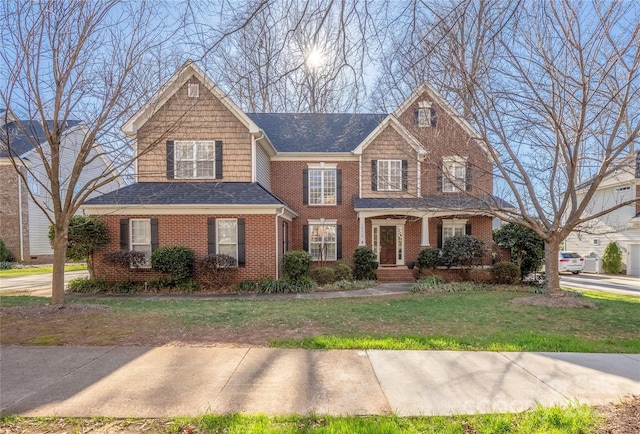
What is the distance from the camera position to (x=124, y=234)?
1284 cm

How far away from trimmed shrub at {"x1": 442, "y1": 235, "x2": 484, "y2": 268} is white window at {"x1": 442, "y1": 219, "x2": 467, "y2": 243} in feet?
6.40

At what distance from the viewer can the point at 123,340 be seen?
560 cm

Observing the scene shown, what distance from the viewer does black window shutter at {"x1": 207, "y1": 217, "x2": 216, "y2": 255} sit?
12.9 metres

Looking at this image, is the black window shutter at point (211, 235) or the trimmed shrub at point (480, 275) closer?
the black window shutter at point (211, 235)

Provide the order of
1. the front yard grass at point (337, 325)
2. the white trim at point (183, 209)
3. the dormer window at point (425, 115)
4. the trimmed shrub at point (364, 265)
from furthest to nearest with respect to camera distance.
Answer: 1. the trimmed shrub at point (364, 265)
2. the white trim at point (183, 209)
3. the dormer window at point (425, 115)
4. the front yard grass at point (337, 325)

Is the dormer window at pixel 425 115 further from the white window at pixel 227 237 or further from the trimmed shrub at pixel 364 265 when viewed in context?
the white window at pixel 227 237

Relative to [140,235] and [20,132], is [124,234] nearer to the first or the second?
[140,235]

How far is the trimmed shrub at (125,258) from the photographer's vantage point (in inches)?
487

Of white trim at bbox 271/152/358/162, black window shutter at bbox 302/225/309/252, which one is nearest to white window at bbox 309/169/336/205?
white trim at bbox 271/152/358/162

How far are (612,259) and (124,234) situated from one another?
26.3 metres

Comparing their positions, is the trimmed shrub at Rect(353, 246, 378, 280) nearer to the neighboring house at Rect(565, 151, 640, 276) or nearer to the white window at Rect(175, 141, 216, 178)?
the white window at Rect(175, 141, 216, 178)

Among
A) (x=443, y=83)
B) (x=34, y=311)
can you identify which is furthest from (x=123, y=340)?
(x=443, y=83)

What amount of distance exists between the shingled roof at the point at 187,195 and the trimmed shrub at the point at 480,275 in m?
8.24

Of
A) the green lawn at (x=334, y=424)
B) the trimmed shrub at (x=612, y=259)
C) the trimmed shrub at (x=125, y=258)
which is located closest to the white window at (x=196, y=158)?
the trimmed shrub at (x=125, y=258)
